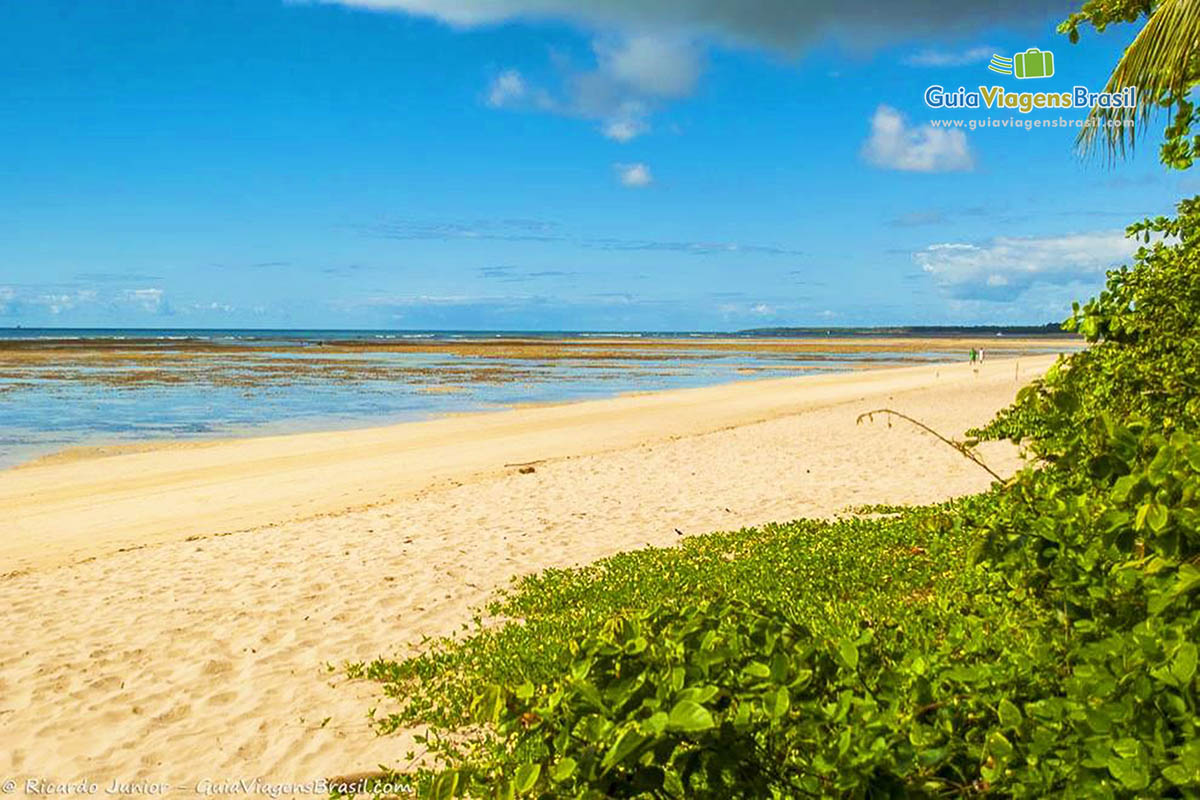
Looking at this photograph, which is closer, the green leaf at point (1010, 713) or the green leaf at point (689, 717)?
the green leaf at point (689, 717)

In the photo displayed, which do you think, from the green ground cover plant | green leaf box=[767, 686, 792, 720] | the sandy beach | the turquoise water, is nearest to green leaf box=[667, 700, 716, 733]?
the green ground cover plant

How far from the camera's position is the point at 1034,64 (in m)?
9.41

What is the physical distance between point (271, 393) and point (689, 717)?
4240 centimetres

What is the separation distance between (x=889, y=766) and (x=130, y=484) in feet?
63.3

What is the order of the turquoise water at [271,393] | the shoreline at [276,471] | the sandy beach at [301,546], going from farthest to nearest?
the turquoise water at [271,393]
the shoreline at [276,471]
the sandy beach at [301,546]

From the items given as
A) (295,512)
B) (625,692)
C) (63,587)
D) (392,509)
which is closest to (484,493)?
(392,509)

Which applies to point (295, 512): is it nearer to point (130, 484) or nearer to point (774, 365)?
point (130, 484)

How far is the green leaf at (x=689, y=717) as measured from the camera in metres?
1.89

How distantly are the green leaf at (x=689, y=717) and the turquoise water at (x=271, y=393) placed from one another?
24453mm

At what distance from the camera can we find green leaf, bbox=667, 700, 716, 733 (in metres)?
1.89

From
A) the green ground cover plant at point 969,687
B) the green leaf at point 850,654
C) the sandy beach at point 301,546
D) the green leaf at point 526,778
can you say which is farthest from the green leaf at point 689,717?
the sandy beach at point 301,546

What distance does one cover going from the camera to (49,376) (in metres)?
49.5

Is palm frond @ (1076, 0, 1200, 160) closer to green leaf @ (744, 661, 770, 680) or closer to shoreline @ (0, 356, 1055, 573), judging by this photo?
green leaf @ (744, 661, 770, 680)

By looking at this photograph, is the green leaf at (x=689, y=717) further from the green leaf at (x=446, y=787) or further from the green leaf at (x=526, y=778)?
the green leaf at (x=446, y=787)
